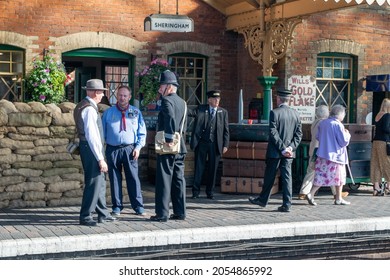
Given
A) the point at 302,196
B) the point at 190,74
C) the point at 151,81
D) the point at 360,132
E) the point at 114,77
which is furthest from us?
the point at 114,77

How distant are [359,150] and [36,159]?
554 cm

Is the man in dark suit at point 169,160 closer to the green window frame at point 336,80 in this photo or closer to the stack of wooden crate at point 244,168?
the stack of wooden crate at point 244,168

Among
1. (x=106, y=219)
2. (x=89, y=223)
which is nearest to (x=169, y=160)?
(x=106, y=219)

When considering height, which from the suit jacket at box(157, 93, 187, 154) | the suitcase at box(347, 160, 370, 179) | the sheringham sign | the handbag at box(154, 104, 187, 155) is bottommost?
the suitcase at box(347, 160, 370, 179)

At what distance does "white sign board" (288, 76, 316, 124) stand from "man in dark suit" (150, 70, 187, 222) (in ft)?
20.1

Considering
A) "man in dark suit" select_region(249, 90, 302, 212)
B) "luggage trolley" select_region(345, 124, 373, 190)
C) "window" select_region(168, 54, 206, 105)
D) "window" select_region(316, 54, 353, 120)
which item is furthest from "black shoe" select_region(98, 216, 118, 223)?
"window" select_region(316, 54, 353, 120)

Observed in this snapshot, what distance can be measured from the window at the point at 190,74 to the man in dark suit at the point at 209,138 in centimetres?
320

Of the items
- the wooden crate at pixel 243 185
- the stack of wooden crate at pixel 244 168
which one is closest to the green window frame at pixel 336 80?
the stack of wooden crate at pixel 244 168

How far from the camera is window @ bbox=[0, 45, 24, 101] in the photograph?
44.9 feet

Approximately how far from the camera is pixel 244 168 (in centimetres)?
1225

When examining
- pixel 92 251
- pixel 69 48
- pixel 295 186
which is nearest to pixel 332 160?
pixel 295 186

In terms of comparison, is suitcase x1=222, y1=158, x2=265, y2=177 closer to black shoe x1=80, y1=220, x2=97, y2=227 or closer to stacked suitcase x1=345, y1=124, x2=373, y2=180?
stacked suitcase x1=345, y1=124, x2=373, y2=180

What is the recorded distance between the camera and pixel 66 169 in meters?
10.7

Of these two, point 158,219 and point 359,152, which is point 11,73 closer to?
point 158,219
